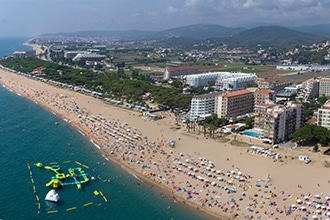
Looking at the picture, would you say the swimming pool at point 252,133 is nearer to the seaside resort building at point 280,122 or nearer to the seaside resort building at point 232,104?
the seaside resort building at point 280,122

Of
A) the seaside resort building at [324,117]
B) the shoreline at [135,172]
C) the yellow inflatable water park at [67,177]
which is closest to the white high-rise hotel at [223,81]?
the seaside resort building at [324,117]

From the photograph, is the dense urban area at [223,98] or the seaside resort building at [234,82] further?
the seaside resort building at [234,82]

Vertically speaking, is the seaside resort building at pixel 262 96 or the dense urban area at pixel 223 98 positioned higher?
the seaside resort building at pixel 262 96

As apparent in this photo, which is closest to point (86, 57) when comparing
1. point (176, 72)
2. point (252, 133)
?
point (176, 72)

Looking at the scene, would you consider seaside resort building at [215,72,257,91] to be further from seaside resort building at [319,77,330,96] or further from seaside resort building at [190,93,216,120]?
seaside resort building at [190,93,216,120]

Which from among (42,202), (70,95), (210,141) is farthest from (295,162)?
(70,95)

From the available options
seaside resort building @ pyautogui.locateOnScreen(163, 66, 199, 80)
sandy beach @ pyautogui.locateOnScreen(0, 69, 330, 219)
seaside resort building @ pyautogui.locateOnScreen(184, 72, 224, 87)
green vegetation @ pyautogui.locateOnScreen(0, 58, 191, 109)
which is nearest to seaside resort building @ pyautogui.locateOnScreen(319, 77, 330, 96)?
seaside resort building @ pyautogui.locateOnScreen(184, 72, 224, 87)

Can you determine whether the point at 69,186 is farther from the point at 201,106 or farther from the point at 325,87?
the point at 325,87
